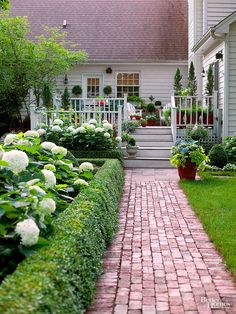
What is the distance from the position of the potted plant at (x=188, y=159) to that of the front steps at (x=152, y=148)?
116 inches

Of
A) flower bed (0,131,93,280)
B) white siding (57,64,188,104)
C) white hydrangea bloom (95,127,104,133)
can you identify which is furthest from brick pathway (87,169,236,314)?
white siding (57,64,188,104)

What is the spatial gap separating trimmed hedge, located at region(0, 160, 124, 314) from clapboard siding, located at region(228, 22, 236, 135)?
9.77 m

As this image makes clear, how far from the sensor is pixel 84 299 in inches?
155

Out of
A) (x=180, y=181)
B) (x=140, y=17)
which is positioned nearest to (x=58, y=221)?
(x=180, y=181)

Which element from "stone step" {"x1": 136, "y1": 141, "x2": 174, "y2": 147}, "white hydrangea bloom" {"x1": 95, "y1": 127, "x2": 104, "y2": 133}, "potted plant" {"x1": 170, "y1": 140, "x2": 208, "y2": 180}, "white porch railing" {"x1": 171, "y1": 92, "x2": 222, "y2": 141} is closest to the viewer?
"potted plant" {"x1": 170, "y1": 140, "x2": 208, "y2": 180}

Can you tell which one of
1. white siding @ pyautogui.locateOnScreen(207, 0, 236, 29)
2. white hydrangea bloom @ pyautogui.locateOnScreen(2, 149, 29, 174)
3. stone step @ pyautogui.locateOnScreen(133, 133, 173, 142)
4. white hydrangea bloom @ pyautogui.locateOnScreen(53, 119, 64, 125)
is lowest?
stone step @ pyautogui.locateOnScreen(133, 133, 173, 142)

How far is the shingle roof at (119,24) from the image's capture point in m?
23.1

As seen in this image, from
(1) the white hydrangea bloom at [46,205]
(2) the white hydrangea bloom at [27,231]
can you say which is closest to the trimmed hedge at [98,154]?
(1) the white hydrangea bloom at [46,205]

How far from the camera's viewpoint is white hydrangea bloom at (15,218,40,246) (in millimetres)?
3590

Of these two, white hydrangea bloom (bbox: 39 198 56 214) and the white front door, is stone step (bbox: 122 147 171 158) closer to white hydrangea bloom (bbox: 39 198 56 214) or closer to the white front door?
the white front door

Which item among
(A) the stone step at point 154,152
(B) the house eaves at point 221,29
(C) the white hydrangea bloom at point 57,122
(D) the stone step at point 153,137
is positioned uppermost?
(B) the house eaves at point 221,29

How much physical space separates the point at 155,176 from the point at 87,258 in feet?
27.1

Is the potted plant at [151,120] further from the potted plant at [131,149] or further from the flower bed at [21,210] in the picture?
the flower bed at [21,210]

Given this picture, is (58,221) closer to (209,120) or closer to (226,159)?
(226,159)
